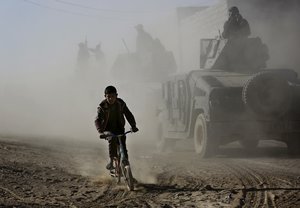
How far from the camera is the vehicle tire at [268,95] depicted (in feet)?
37.1

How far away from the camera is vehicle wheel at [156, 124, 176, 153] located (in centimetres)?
1527

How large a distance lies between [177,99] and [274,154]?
9.54ft

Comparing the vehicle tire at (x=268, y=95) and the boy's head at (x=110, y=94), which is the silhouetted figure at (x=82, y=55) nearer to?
the vehicle tire at (x=268, y=95)

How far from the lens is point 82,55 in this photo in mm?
43219

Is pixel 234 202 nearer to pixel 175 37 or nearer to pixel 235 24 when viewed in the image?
pixel 235 24

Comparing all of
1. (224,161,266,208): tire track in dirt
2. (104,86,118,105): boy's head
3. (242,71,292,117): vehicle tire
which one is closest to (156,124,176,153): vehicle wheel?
(242,71,292,117): vehicle tire

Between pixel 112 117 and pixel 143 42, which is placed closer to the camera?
pixel 112 117

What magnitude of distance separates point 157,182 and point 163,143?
24.1 ft

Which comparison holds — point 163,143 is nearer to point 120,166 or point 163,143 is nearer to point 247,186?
point 120,166

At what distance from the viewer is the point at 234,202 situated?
6.16m

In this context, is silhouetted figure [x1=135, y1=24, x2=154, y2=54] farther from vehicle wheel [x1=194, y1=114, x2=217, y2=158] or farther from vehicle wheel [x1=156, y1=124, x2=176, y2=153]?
vehicle wheel [x1=194, y1=114, x2=217, y2=158]

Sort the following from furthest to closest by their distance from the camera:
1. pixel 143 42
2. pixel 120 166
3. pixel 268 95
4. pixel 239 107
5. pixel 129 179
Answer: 1. pixel 143 42
2. pixel 239 107
3. pixel 268 95
4. pixel 120 166
5. pixel 129 179

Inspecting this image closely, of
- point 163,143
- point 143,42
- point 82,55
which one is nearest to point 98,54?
point 82,55

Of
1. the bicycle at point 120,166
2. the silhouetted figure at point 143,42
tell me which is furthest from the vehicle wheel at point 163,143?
the silhouetted figure at point 143,42
